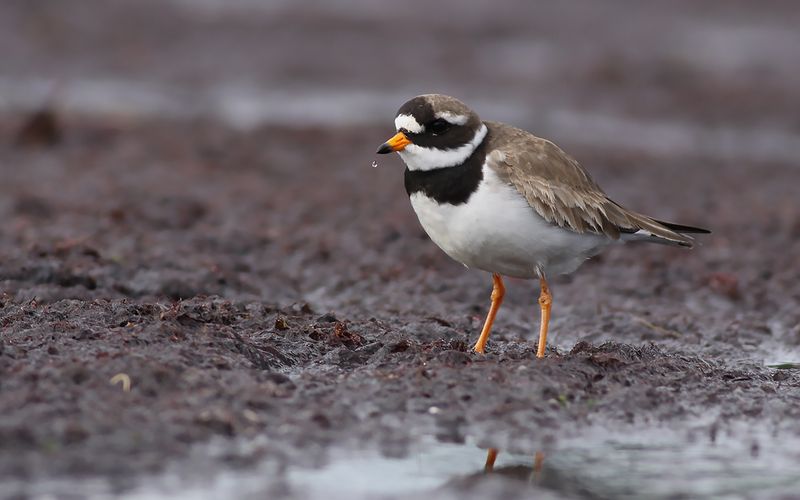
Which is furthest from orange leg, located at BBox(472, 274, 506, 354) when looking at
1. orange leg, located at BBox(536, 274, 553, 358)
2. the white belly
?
the white belly

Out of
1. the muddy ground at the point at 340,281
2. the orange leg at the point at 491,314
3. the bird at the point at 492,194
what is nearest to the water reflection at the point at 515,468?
the muddy ground at the point at 340,281

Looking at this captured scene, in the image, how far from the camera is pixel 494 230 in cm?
789

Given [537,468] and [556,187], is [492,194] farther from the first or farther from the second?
[537,468]

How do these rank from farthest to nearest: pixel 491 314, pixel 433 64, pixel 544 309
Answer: pixel 433 64 → pixel 491 314 → pixel 544 309

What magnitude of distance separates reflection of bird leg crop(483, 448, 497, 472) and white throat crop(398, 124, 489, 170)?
2.09 metres

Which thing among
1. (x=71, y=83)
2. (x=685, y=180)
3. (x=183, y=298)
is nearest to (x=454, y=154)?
(x=183, y=298)

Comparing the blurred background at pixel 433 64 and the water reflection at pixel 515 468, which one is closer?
the water reflection at pixel 515 468

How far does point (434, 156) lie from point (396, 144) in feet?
0.90

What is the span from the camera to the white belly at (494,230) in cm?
789

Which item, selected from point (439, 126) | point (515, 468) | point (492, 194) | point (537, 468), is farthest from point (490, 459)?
point (439, 126)

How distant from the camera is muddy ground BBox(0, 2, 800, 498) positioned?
692 centimetres

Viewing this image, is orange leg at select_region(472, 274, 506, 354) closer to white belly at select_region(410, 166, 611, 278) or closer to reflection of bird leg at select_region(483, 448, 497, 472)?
white belly at select_region(410, 166, 611, 278)

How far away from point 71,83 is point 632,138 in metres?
10.3

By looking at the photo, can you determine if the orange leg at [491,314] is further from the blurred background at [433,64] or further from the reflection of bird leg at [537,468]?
the blurred background at [433,64]
